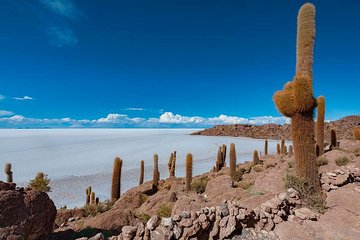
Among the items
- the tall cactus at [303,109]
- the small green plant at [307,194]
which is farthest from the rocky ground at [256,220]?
the tall cactus at [303,109]

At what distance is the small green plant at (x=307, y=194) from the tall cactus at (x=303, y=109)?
0.22m

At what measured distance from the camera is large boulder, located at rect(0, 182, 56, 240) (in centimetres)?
535

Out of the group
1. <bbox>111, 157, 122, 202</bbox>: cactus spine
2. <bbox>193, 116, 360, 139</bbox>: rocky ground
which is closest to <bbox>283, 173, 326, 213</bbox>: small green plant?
<bbox>111, 157, 122, 202</bbox>: cactus spine

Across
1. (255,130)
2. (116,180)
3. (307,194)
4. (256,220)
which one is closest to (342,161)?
(307,194)

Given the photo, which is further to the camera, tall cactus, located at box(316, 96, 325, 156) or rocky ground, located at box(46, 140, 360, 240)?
tall cactus, located at box(316, 96, 325, 156)

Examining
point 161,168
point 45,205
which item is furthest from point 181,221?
point 161,168

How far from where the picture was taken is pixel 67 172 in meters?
31.8

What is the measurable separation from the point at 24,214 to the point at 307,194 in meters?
8.33

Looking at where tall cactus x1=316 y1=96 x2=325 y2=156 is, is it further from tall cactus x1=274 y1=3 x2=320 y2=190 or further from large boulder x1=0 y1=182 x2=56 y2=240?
large boulder x1=0 y1=182 x2=56 y2=240

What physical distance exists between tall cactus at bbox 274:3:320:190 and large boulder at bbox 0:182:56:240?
26.8 ft

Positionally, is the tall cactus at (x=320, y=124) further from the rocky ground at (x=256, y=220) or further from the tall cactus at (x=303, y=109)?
the tall cactus at (x=303, y=109)

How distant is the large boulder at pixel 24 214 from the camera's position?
5348 mm

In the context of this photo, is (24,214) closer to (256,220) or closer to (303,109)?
(256,220)

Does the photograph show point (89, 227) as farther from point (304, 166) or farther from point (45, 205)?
point (304, 166)
